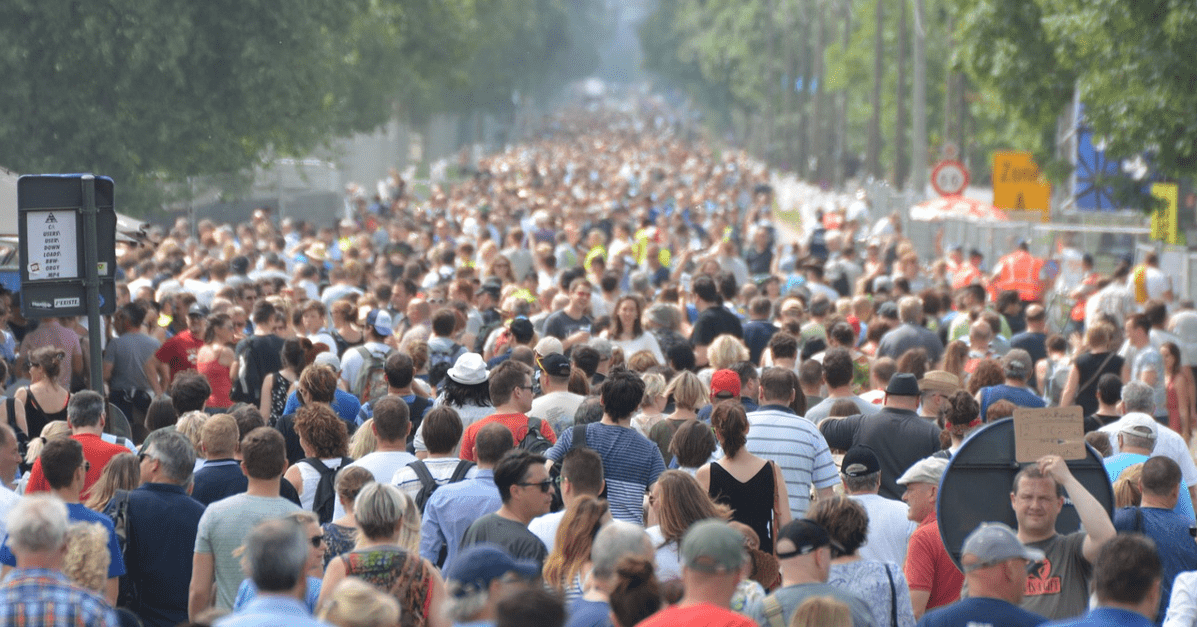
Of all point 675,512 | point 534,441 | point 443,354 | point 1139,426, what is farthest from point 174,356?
point 1139,426

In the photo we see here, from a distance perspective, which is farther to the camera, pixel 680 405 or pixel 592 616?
pixel 680 405

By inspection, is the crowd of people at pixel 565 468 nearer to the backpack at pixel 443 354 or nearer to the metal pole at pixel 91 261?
the backpack at pixel 443 354

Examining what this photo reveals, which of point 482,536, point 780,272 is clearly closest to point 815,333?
point 482,536

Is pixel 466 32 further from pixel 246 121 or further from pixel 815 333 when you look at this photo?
pixel 815 333

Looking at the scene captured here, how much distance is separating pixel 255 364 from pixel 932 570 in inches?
243

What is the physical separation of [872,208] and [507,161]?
34.3 metres

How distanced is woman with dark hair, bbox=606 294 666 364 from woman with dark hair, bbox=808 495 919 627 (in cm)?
625

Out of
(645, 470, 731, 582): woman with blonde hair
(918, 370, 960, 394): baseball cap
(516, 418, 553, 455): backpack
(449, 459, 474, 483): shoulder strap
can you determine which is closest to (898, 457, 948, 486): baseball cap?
(645, 470, 731, 582): woman with blonde hair

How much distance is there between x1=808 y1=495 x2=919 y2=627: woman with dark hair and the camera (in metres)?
5.64

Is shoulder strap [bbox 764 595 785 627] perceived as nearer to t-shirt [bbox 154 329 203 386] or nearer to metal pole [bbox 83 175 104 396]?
metal pole [bbox 83 175 104 396]

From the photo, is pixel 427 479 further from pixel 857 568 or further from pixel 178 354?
pixel 178 354

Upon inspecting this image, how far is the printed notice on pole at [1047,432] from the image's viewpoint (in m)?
5.63

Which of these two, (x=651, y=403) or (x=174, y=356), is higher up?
(x=174, y=356)

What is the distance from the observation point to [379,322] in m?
11.3
